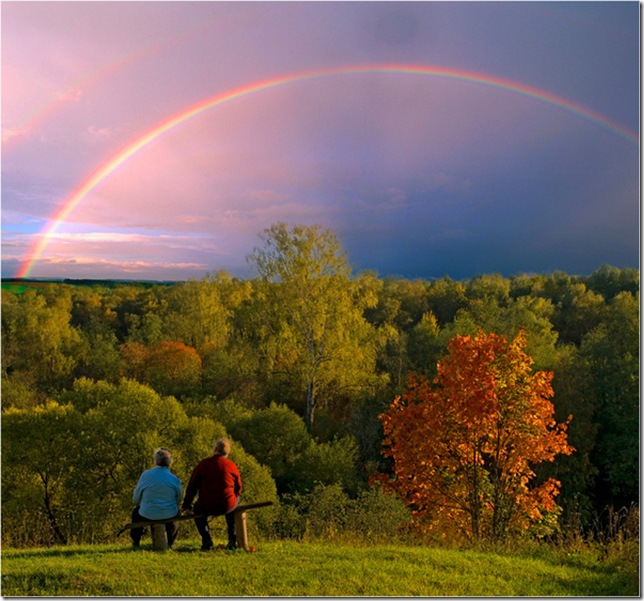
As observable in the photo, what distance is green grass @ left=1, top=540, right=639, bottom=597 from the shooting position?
7125 millimetres

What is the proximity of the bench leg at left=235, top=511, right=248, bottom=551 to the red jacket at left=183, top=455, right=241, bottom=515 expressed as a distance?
18 centimetres

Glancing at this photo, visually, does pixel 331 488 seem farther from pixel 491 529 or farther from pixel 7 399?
pixel 7 399

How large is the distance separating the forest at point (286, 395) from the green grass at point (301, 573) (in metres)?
1.78

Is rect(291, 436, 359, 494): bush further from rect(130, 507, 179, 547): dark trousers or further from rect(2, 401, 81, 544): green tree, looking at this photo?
rect(130, 507, 179, 547): dark trousers

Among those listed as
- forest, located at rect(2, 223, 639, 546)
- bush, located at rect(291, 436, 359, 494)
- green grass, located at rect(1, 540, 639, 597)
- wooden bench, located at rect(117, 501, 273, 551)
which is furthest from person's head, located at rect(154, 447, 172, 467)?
bush, located at rect(291, 436, 359, 494)

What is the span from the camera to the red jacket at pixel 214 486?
8250 mm

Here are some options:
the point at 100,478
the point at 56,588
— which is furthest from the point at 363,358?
the point at 56,588

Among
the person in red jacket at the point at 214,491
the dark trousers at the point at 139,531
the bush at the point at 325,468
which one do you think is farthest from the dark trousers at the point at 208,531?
the bush at the point at 325,468

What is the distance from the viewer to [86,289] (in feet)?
302

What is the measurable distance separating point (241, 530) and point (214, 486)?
77cm

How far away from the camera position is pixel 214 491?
8289mm

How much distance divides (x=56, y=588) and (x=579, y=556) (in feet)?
25.5

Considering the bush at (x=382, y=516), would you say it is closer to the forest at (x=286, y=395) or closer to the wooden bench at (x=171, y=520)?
the forest at (x=286, y=395)

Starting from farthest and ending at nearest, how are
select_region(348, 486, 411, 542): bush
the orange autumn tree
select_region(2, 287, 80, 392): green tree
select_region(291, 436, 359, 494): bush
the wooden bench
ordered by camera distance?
select_region(2, 287, 80, 392): green tree < select_region(291, 436, 359, 494): bush < select_region(348, 486, 411, 542): bush < the orange autumn tree < the wooden bench
